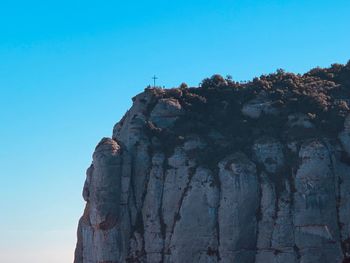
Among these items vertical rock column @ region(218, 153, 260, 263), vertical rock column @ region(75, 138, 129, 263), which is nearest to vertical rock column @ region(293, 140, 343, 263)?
vertical rock column @ region(218, 153, 260, 263)

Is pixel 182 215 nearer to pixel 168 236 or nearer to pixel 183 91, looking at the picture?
pixel 168 236

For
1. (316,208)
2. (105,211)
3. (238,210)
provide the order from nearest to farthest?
(316,208), (238,210), (105,211)

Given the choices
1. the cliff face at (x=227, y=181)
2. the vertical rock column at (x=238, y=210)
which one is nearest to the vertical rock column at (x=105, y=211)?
the cliff face at (x=227, y=181)

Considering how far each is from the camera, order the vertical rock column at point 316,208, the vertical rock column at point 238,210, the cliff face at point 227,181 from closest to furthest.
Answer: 1. the vertical rock column at point 316,208
2. the cliff face at point 227,181
3. the vertical rock column at point 238,210

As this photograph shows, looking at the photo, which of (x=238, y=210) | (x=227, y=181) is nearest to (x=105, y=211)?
(x=227, y=181)

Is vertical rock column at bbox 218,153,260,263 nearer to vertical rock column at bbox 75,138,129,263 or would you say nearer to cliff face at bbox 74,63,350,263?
cliff face at bbox 74,63,350,263

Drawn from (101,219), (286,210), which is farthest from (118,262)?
(286,210)

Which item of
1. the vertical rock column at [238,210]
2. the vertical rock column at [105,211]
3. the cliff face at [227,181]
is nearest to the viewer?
the cliff face at [227,181]

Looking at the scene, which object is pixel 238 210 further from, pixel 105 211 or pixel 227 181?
pixel 105 211

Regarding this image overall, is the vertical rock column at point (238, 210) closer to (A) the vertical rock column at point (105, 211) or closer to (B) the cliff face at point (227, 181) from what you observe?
(B) the cliff face at point (227, 181)

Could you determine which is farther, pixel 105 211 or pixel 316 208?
pixel 105 211

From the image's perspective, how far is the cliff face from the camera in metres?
68.7

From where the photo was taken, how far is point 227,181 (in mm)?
71812

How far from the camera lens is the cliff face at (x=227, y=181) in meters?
68.7
